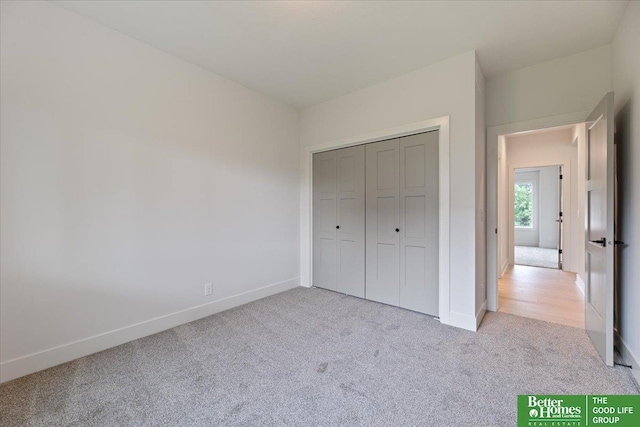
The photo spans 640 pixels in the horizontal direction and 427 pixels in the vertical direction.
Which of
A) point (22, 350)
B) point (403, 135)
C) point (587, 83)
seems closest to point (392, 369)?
point (403, 135)

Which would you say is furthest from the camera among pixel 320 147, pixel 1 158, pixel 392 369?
pixel 320 147

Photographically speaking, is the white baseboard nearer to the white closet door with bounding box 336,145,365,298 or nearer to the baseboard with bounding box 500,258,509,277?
the white closet door with bounding box 336,145,365,298

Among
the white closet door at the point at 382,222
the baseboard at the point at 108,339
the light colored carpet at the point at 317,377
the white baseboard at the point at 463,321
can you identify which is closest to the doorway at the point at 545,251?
the light colored carpet at the point at 317,377

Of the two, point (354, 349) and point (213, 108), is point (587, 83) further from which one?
point (213, 108)

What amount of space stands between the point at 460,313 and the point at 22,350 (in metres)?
3.65

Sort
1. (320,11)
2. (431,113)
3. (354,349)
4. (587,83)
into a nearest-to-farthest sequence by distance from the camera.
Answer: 1. (320,11)
2. (354,349)
3. (587,83)
4. (431,113)

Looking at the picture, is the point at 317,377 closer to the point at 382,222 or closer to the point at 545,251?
the point at 382,222

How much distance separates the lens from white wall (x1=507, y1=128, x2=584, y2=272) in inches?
191

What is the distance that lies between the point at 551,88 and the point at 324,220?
9.92ft

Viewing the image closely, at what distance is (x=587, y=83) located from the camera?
2.63m

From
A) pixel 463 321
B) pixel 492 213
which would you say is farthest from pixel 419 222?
pixel 463 321

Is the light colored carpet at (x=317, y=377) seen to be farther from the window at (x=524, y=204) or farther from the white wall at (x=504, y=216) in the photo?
the window at (x=524, y=204)

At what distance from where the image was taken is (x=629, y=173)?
79.9 inches

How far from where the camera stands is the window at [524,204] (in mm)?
8562
